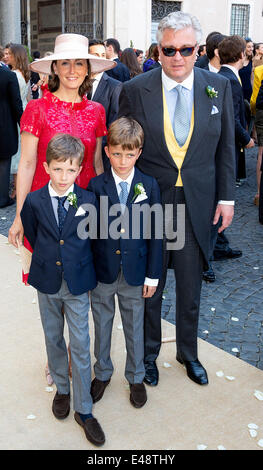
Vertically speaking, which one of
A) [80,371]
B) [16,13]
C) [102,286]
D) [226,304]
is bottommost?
[226,304]

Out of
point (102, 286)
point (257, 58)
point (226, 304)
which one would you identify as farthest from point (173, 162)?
point (257, 58)

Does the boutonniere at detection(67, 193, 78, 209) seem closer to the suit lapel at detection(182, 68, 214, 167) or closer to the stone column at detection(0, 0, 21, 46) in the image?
the suit lapel at detection(182, 68, 214, 167)

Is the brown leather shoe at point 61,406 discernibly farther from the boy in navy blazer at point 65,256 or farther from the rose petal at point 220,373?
the rose petal at point 220,373

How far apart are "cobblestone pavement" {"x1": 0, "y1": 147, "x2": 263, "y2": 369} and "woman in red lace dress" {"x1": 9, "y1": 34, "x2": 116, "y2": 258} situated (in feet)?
5.51

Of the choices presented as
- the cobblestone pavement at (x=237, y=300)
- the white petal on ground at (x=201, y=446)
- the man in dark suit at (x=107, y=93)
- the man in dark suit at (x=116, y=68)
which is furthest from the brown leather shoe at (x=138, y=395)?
the man in dark suit at (x=116, y=68)

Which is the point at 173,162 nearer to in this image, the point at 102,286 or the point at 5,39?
the point at 102,286

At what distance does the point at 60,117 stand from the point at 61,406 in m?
1.64

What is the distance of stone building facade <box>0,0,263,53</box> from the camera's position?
56.2 ft

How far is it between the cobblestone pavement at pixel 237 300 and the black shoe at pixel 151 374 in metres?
0.66

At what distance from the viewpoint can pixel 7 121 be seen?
24.5 ft

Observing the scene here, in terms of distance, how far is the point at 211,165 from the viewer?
332 centimetres

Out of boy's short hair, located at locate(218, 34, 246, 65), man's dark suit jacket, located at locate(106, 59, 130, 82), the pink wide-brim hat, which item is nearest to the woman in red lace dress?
the pink wide-brim hat

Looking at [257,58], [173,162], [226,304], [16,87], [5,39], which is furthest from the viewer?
[5,39]

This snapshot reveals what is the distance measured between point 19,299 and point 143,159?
6.87 ft
